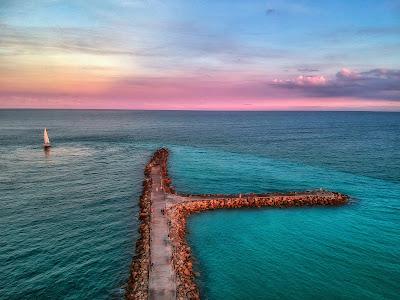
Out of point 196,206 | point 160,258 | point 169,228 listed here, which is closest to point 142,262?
point 160,258

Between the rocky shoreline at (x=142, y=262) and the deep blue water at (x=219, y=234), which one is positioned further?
the deep blue water at (x=219, y=234)

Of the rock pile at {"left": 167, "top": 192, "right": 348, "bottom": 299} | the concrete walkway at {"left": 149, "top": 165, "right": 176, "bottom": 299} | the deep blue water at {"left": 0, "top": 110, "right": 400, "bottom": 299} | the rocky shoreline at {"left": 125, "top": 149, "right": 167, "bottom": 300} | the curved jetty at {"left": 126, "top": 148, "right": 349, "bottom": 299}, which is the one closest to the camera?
the concrete walkway at {"left": 149, "top": 165, "right": 176, "bottom": 299}

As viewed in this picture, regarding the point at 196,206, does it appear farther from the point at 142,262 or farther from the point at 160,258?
the point at 142,262

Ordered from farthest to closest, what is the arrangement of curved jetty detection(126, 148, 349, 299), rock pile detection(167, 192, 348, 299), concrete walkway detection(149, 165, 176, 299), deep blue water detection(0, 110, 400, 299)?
rock pile detection(167, 192, 348, 299)
deep blue water detection(0, 110, 400, 299)
curved jetty detection(126, 148, 349, 299)
concrete walkway detection(149, 165, 176, 299)

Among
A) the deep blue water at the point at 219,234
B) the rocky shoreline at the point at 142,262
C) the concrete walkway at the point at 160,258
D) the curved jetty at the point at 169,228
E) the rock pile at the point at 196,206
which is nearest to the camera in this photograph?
the concrete walkway at the point at 160,258

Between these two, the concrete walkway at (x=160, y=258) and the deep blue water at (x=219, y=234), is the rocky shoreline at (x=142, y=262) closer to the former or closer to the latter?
the concrete walkway at (x=160, y=258)

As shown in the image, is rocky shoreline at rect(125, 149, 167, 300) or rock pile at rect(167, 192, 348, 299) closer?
rocky shoreline at rect(125, 149, 167, 300)

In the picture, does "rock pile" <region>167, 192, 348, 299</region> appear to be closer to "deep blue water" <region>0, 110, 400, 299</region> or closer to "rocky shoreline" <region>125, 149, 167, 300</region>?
"deep blue water" <region>0, 110, 400, 299</region>

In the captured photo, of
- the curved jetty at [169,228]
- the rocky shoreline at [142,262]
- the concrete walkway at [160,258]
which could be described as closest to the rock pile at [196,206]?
Answer: the curved jetty at [169,228]

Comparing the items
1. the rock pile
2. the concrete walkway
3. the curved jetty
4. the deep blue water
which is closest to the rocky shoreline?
the curved jetty
